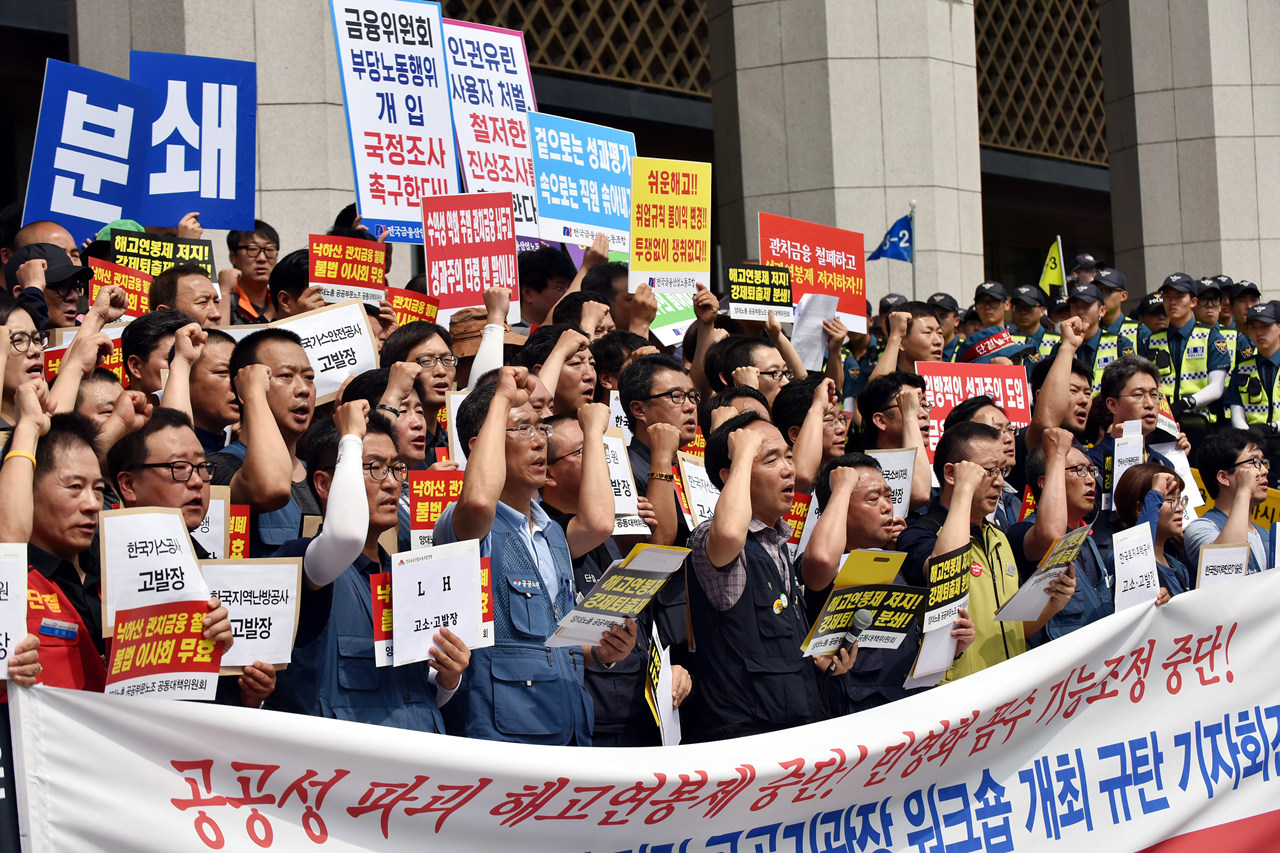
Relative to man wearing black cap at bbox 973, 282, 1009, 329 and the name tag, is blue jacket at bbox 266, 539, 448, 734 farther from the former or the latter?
man wearing black cap at bbox 973, 282, 1009, 329

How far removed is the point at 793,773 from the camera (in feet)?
14.1

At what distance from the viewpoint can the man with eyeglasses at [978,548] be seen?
17.0ft

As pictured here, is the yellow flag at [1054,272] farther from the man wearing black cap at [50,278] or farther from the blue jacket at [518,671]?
the blue jacket at [518,671]

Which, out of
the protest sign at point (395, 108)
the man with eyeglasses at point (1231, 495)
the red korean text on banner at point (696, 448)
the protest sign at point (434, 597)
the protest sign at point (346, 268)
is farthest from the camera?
the protest sign at point (395, 108)

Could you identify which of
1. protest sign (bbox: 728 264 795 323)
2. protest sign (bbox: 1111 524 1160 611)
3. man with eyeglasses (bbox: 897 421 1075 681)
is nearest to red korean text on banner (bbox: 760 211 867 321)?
protest sign (bbox: 728 264 795 323)

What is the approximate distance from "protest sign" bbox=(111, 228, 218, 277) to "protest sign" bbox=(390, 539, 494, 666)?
3.11m

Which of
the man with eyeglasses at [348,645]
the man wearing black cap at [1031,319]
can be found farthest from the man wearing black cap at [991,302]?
the man with eyeglasses at [348,645]

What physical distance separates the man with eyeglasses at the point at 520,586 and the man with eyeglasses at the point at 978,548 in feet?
3.93

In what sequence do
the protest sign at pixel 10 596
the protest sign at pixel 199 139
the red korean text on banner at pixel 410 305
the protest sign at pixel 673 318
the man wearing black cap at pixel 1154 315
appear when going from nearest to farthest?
the protest sign at pixel 10 596
the red korean text on banner at pixel 410 305
the protest sign at pixel 199 139
the protest sign at pixel 673 318
the man wearing black cap at pixel 1154 315

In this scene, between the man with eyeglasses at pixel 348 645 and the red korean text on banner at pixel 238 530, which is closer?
the man with eyeglasses at pixel 348 645

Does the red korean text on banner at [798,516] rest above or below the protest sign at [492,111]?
below

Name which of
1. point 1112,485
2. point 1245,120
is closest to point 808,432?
point 1112,485

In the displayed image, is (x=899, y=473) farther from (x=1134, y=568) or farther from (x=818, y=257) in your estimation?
(x=818, y=257)

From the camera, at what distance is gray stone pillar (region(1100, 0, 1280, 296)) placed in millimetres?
15547
